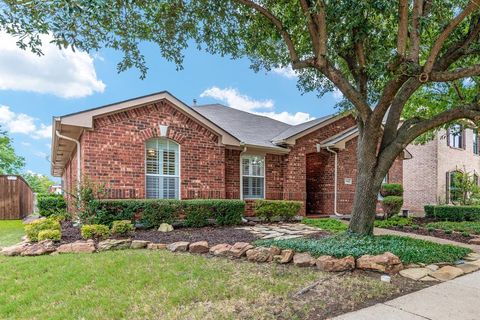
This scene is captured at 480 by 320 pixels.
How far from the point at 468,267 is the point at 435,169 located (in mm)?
15996

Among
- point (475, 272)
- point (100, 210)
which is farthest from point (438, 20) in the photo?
point (100, 210)

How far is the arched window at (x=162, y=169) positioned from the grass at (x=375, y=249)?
468 cm

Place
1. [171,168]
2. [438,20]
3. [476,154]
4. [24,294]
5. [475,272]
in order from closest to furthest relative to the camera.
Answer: [24,294]
[475,272]
[438,20]
[171,168]
[476,154]

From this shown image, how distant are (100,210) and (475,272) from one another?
328 inches

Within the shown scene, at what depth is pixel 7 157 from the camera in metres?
30.4

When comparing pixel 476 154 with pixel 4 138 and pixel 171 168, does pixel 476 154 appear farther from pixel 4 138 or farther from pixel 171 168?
pixel 4 138

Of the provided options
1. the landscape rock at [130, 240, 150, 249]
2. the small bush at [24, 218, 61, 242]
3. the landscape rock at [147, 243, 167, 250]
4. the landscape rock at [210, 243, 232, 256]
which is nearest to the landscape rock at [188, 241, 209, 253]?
the landscape rock at [210, 243, 232, 256]

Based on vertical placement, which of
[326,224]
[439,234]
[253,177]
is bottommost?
[439,234]

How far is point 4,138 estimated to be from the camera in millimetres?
30359

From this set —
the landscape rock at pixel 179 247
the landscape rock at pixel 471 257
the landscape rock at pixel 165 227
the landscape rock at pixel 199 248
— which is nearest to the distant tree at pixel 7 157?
the landscape rock at pixel 165 227

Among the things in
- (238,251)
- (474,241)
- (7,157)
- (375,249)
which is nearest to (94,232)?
(238,251)

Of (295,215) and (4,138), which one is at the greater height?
(4,138)

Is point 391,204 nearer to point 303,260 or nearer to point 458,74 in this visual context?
point 458,74

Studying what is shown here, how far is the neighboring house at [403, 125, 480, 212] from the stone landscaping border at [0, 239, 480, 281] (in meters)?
14.8
